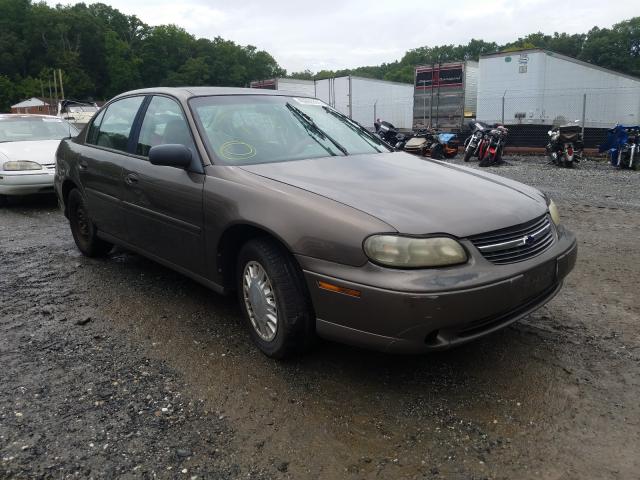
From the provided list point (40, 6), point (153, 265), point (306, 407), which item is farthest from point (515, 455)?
point (40, 6)

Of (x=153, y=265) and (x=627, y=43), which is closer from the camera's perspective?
(x=153, y=265)

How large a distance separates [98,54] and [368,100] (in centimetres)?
7052

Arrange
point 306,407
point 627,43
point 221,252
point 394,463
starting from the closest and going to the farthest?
1. point 394,463
2. point 306,407
3. point 221,252
4. point 627,43

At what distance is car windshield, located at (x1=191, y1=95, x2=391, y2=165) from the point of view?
347 centimetres

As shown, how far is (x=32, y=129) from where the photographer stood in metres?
9.20

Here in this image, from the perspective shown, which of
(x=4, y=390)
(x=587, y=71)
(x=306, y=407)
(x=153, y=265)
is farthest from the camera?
(x=587, y=71)

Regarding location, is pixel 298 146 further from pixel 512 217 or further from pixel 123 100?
pixel 123 100

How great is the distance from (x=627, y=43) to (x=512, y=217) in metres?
91.1

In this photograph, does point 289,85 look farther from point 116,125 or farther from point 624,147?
point 116,125

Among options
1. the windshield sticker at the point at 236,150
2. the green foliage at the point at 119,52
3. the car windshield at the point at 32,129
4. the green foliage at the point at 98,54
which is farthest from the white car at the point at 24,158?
the green foliage at the point at 98,54

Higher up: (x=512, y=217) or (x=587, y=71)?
(x=587, y=71)

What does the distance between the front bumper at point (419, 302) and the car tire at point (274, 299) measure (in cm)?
13

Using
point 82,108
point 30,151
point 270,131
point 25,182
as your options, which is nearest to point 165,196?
point 270,131

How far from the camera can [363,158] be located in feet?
11.9
